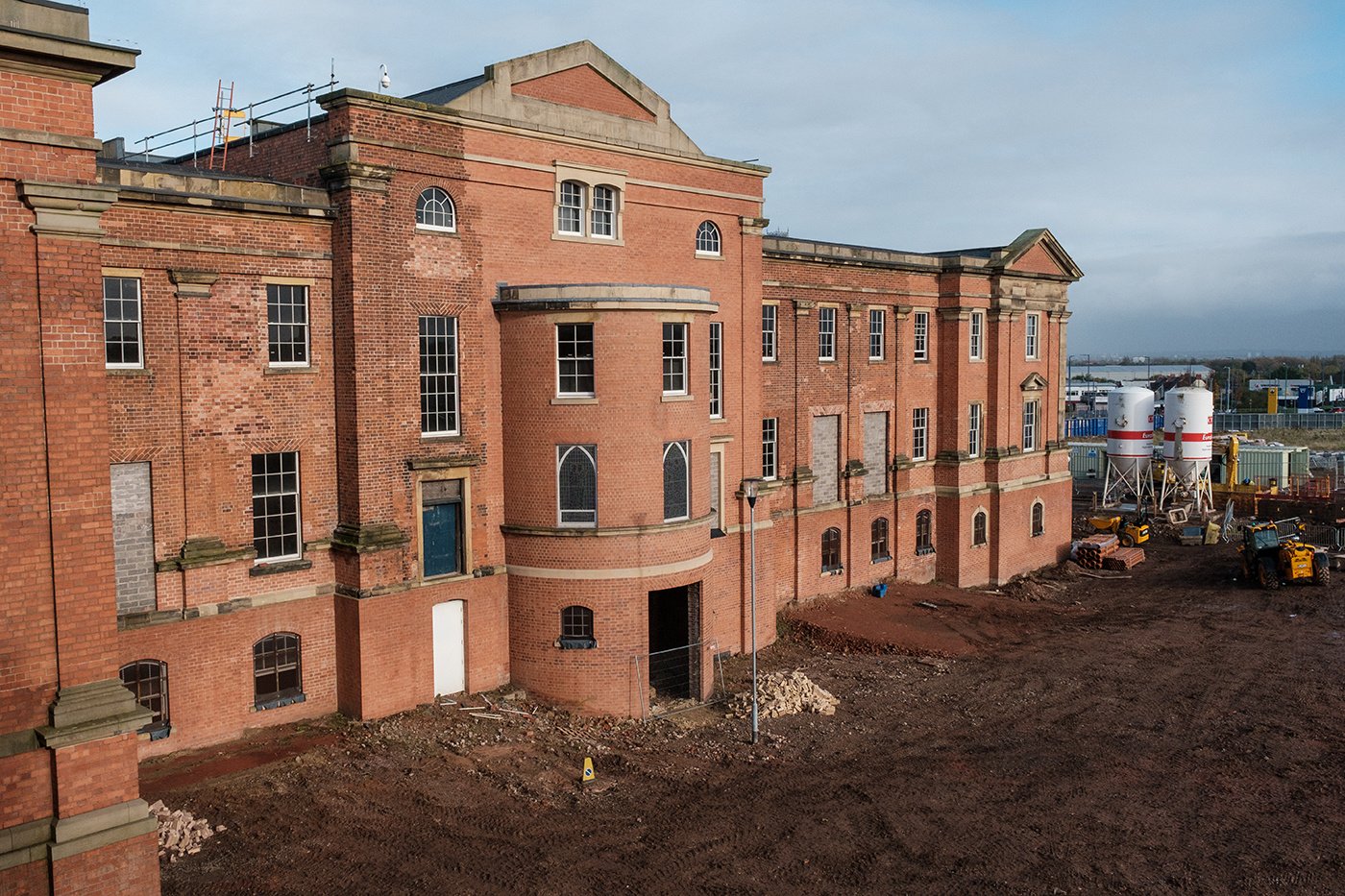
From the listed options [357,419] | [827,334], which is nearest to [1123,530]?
[827,334]

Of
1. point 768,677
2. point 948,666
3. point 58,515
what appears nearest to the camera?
point 58,515

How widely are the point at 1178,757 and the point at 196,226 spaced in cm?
2307

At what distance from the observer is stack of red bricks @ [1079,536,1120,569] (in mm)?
44688

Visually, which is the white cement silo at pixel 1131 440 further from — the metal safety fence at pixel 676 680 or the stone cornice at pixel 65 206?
the stone cornice at pixel 65 206

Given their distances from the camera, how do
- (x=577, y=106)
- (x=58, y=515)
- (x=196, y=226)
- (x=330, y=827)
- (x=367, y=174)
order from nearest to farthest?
(x=58, y=515), (x=330, y=827), (x=196, y=226), (x=367, y=174), (x=577, y=106)

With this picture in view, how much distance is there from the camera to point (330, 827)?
16.9 meters

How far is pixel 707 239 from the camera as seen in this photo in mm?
28219

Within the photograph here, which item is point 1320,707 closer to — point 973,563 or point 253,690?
point 973,563

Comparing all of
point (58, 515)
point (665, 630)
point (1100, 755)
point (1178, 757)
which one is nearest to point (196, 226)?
point (58, 515)

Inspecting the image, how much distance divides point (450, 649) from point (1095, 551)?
32.3 metres

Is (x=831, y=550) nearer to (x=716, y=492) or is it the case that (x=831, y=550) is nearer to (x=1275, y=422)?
(x=716, y=492)

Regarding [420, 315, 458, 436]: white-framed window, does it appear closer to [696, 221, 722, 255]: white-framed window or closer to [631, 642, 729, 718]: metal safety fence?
[631, 642, 729, 718]: metal safety fence

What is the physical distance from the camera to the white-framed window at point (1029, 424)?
42.2 m

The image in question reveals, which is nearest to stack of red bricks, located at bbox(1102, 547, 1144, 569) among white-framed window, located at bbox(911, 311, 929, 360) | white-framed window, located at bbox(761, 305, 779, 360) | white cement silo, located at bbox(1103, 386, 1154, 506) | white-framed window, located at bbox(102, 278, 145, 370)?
white cement silo, located at bbox(1103, 386, 1154, 506)
